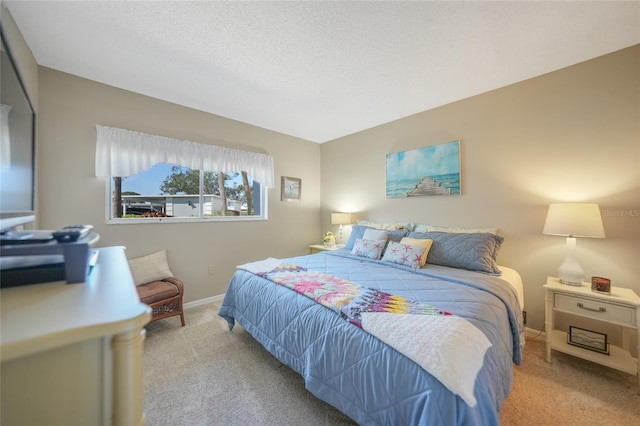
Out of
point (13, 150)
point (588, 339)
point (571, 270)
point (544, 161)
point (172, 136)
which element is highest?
point (172, 136)

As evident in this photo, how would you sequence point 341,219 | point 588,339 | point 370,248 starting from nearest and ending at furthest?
point 588,339, point 370,248, point 341,219

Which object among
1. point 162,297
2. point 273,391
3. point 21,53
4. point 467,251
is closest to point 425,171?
point 467,251

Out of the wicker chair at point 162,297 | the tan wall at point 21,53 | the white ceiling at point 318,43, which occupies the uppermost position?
the white ceiling at point 318,43

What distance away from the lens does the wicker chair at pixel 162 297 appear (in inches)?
86.7

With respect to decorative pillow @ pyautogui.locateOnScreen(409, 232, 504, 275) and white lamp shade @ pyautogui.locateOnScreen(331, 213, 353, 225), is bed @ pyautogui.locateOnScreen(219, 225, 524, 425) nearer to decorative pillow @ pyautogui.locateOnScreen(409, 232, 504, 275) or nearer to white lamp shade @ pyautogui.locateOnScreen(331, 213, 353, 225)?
decorative pillow @ pyautogui.locateOnScreen(409, 232, 504, 275)

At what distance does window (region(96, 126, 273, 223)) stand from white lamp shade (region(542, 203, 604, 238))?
3.18 metres

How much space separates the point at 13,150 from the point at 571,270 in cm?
375

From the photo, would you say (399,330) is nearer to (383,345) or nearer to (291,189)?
(383,345)

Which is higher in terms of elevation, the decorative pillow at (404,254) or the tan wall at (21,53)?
the tan wall at (21,53)

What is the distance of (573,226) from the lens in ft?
5.98

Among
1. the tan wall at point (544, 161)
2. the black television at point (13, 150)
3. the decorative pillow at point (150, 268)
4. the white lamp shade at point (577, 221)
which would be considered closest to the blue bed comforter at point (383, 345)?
the white lamp shade at point (577, 221)

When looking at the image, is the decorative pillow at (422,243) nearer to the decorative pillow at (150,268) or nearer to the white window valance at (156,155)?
the white window valance at (156,155)

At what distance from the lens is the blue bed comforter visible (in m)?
0.96

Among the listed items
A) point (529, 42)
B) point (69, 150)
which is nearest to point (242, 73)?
point (69, 150)
